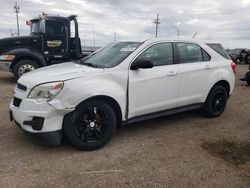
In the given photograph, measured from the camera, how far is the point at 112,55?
4.40 metres

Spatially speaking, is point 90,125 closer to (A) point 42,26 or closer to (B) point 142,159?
(B) point 142,159

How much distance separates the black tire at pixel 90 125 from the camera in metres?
3.53

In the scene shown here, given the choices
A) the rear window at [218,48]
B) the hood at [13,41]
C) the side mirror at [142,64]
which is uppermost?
the hood at [13,41]

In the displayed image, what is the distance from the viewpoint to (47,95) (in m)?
3.41

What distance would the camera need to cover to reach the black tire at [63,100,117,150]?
3525 millimetres

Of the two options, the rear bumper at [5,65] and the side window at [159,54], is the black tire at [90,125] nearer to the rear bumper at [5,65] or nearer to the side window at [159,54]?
the side window at [159,54]

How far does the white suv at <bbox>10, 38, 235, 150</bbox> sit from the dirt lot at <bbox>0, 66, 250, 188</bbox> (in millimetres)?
313

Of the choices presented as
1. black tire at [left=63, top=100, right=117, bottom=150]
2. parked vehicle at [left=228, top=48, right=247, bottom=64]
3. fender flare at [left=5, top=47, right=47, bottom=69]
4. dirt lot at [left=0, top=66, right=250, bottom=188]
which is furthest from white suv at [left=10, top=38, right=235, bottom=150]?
parked vehicle at [left=228, top=48, right=247, bottom=64]

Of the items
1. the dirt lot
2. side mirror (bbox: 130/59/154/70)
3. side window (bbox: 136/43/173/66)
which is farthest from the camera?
side window (bbox: 136/43/173/66)

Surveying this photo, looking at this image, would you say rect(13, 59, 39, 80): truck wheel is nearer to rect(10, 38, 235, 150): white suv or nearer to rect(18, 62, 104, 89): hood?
rect(10, 38, 235, 150): white suv

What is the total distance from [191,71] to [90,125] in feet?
7.19

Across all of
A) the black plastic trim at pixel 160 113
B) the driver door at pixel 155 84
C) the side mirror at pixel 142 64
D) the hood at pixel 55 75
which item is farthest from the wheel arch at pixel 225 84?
the hood at pixel 55 75

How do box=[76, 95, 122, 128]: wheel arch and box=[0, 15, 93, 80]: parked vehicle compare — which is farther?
box=[0, 15, 93, 80]: parked vehicle

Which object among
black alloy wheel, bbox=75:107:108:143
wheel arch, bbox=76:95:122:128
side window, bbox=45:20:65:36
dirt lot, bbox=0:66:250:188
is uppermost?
side window, bbox=45:20:65:36
